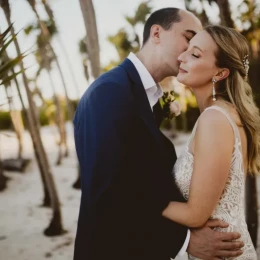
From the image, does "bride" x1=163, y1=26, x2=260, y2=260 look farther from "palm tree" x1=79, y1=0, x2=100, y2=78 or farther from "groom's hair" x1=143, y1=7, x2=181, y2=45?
"palm tree" x1=79, y1=0, x2=100, y2=78

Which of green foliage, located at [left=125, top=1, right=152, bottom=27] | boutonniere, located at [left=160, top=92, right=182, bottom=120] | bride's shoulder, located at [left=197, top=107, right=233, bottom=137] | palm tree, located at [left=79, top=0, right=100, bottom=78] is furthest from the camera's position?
green foliage, located at [left=125, top=1, right=152, bottom=27]

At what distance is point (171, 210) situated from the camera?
1.63m

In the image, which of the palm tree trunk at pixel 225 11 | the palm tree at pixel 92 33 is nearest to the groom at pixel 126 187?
the palm tree trunk at pixel 225 11

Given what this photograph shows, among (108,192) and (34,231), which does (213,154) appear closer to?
(108,192)

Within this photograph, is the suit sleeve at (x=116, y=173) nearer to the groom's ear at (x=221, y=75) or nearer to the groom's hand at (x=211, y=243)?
the groom's hand at (x=211, y=243)

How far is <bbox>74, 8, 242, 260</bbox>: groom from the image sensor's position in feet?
4.85

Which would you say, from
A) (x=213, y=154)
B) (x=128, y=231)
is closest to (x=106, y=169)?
(x=128, y=231)

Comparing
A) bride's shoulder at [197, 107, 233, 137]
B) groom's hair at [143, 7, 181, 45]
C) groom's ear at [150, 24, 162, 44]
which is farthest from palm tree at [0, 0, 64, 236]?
bride's shoulder at [197, 107, 233, 137]

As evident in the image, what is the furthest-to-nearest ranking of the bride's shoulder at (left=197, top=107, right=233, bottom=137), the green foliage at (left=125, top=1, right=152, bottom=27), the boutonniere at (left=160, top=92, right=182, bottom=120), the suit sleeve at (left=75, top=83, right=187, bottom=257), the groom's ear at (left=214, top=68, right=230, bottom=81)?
the green foliage at (left=125, top=1, right=152, bottom=27) < the boutonniere at (left=160, top=92, right=182, bottom=120) < the groom's ear at (left=214, top=68, right=230, bottom=81) < the bride's shoulder at (left=197, top=107, right=233, bottom=137) < the suit sleeve at (left=75, top=83, right=187, bottom=257)

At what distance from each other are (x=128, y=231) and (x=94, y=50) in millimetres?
3002

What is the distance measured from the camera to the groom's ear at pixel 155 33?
7.09ft

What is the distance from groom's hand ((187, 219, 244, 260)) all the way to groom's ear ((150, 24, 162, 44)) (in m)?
1.29

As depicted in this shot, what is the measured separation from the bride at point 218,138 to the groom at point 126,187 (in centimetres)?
10

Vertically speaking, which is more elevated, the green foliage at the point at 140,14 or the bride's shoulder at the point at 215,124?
the green foliage at the point at 140,14
